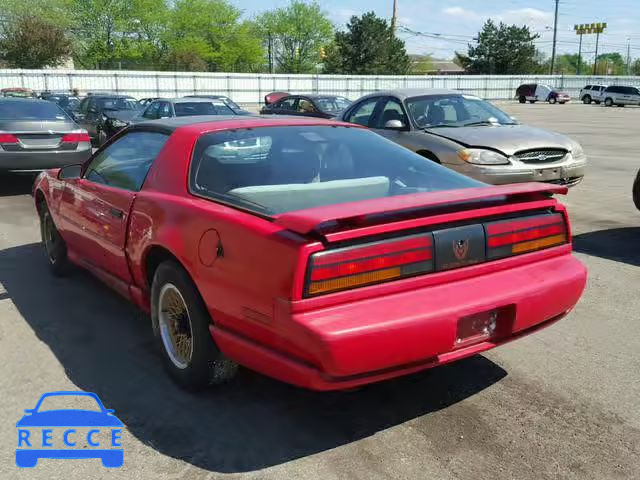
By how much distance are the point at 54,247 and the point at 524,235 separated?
4.16 metres

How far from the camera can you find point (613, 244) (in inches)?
270

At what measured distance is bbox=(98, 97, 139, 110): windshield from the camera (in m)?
18.8

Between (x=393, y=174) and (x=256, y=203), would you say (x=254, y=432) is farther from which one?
(x=393, y=174)

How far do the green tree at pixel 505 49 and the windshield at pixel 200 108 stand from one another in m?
69.2

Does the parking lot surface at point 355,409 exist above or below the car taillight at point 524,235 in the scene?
below

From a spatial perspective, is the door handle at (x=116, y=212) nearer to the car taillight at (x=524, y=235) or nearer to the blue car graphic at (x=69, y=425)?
the blue car graphic at (x=69, y=425)

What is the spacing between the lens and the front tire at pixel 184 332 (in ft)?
10.9

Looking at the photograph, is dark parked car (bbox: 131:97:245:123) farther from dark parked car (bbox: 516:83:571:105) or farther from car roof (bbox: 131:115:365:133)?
dark parked car (bbox: 516:83:571:105)

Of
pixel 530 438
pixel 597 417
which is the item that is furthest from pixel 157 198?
pixel 597 417

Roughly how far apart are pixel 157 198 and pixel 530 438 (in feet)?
7.75

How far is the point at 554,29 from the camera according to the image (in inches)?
2990

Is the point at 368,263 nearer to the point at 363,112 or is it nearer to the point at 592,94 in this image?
the point at 363,112

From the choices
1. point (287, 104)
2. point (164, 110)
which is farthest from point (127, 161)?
point (287, 104)

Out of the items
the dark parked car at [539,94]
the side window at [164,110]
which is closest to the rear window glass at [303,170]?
the side window at [164,110]
